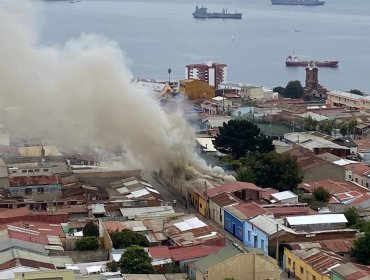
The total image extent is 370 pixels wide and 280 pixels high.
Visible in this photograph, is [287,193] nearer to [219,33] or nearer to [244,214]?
[244,214]

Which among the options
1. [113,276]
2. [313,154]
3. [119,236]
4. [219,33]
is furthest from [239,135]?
[219,33]

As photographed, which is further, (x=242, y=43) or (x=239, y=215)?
(x=242, y=43)

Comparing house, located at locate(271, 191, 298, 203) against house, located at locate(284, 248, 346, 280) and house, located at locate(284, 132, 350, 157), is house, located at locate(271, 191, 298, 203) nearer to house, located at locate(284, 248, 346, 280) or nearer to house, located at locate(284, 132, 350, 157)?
house, located at locate(284, 248, 346, 280)

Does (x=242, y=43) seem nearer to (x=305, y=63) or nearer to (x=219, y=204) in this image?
(x=305, y=63)

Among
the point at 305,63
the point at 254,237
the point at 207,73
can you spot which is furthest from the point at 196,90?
the point at 305,63

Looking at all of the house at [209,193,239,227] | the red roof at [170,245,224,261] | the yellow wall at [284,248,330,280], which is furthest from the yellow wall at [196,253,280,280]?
the house at [209,193,239,227]

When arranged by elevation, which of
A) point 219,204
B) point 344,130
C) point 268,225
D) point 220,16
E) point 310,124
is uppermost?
point 220,16
